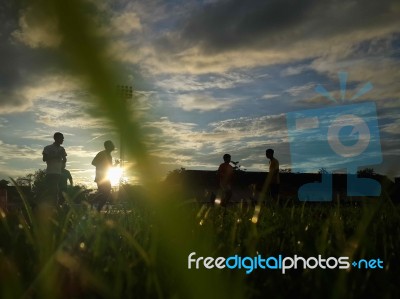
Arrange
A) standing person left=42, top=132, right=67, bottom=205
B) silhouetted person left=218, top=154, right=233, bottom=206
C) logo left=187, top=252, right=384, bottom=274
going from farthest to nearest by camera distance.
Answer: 1. silhouetted person left=218, top=154, right=233, bottom=206
2. standing person left=42, top=132, right=67, bottom=205
3. logo left=187, top=252, right=384, bottom=274

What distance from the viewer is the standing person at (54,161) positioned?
11480 mm

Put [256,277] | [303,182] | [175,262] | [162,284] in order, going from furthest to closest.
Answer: [303,182] → [175,262] → [256,277] → [162,284]

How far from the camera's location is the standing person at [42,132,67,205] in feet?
37.7

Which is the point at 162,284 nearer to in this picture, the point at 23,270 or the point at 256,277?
the point at 256,277

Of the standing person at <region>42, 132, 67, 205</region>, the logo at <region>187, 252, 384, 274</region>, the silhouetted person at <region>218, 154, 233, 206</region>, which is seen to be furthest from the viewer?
the silhouetted person at <region>218, 154, 233, 206</region>

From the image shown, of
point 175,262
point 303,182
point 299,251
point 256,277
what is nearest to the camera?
point 256,277

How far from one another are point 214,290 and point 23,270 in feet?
2.49

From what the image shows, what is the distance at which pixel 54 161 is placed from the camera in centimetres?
1161

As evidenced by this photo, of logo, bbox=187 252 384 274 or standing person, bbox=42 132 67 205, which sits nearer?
logo, bbox=187 252 384 274

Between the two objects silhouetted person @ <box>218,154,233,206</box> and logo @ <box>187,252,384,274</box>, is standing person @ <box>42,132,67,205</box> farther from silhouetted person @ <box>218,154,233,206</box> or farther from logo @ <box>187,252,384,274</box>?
logo @ <box>187,252,384,274</box>

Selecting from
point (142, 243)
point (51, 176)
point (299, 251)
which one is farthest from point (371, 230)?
point (51, 176)

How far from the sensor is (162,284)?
4.80 feet

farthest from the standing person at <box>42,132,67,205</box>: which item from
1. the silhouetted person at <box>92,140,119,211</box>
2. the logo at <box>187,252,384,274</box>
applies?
the logo at <box>187,252,384,274</box>

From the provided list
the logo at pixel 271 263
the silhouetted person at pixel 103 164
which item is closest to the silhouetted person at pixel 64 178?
the silhouetted person at pixel 103 164
